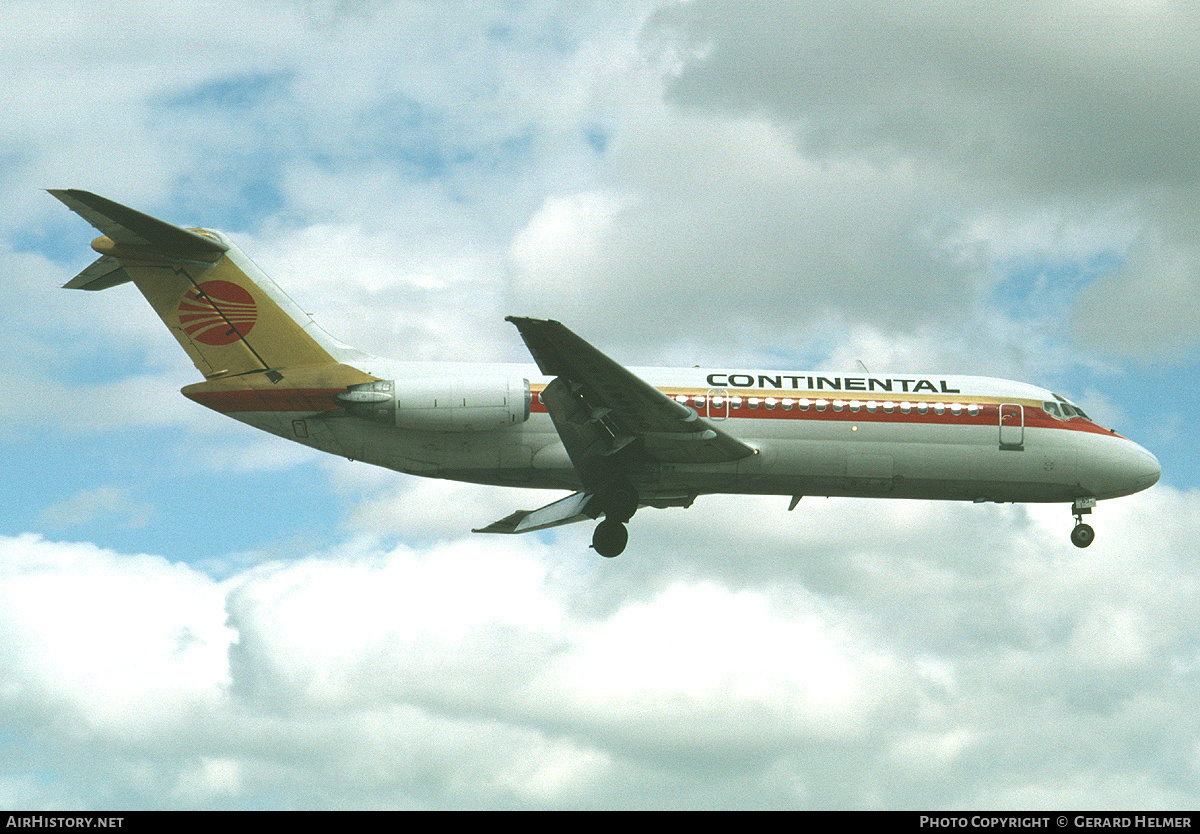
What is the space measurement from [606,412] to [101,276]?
11.0 meters

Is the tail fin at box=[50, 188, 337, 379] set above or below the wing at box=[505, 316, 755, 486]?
above

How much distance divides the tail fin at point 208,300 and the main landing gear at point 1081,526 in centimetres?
1705

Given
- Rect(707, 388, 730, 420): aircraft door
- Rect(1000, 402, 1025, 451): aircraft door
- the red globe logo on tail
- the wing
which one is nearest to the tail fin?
the red globe logo on tail

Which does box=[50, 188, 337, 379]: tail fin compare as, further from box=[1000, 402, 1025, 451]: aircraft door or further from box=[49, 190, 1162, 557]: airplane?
box=[1000, 402, 1025, 451]: aircraft door

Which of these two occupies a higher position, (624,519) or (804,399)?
(804,399)

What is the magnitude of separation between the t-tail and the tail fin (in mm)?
21

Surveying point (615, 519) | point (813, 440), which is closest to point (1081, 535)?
point (813, 440)

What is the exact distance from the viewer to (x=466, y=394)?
25.0 metres

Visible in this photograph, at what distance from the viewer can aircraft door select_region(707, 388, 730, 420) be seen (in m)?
26.1

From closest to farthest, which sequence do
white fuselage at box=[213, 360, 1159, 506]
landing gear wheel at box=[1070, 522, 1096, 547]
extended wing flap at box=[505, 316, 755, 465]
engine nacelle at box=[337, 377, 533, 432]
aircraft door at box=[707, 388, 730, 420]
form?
extended wing flap at box=[505, 316, 755, 465], engine nacelle at box=[337, 377, 533, 432], white fuselage at box=[213, 360, 1159, 506], aircraft door at box=[707, 388, 730, 420], landing gear wheel at box=[1070, 522, 1096, 547]
